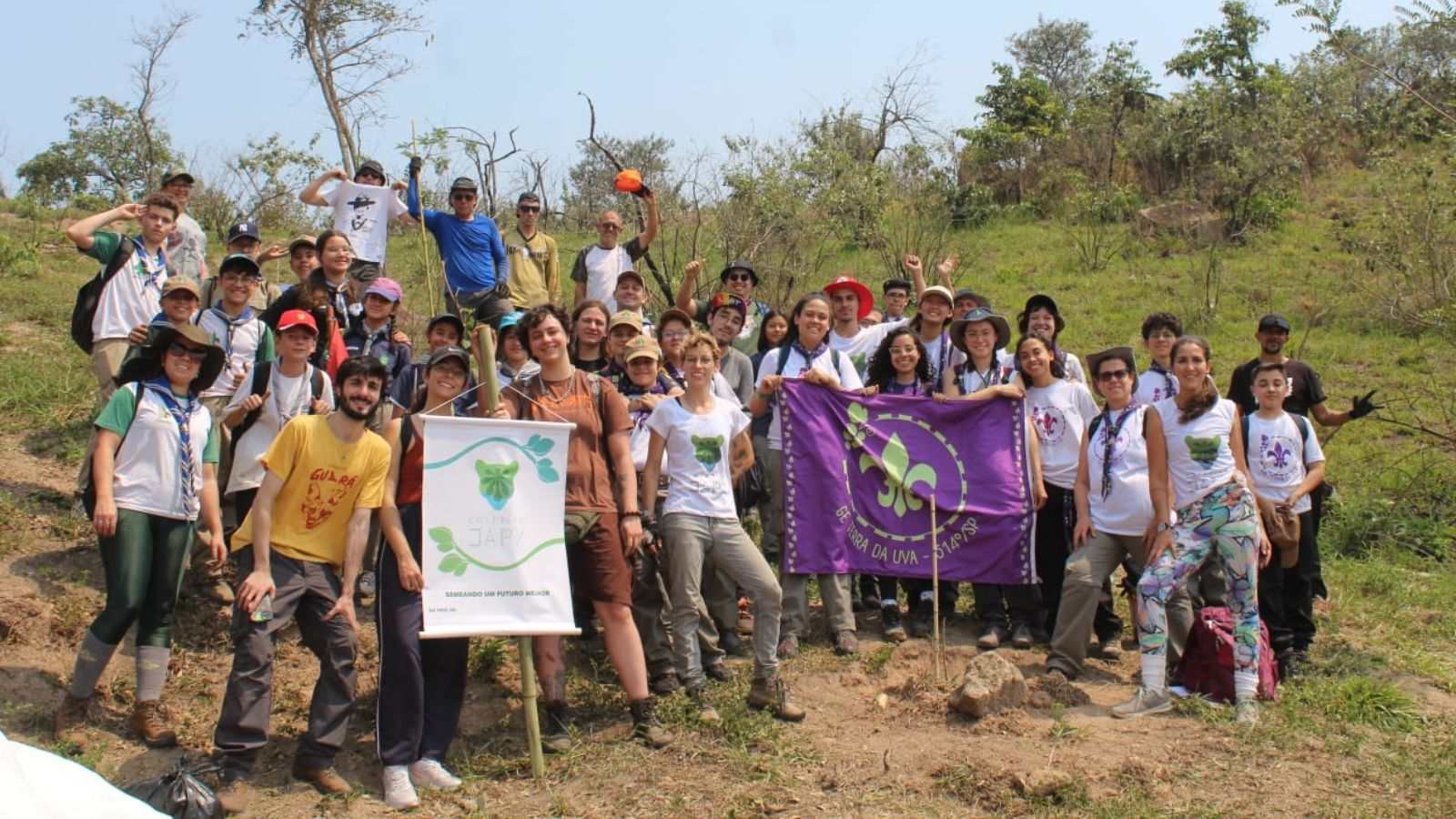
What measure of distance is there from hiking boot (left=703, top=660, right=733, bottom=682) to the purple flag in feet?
3.52

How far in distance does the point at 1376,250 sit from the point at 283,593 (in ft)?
45.1

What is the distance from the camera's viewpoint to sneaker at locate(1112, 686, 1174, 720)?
6.60 metres

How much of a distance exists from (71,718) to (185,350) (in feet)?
6.26

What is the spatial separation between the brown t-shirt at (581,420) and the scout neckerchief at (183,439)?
154cm

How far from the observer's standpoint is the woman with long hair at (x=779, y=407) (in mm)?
7438

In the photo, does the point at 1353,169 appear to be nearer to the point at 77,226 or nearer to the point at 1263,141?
the point at 1263,141

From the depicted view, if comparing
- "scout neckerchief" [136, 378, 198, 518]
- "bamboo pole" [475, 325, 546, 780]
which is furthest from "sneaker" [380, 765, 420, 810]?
"scout neckerchief" [136, 378, 198, 518]

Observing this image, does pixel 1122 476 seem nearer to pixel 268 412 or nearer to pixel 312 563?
pixel 312 563

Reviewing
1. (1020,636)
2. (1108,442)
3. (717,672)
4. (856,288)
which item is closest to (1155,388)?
(1108,442)

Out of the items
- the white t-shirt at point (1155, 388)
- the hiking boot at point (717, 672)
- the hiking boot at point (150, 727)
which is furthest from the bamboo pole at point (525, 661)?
the white t-shirt at point (1155, 388)

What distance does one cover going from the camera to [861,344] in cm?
846

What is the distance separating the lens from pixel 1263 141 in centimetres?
1958

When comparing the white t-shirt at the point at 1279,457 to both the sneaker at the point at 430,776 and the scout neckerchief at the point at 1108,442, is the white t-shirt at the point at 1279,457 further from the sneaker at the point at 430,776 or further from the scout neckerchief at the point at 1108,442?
the sneaker at the point at 430,776

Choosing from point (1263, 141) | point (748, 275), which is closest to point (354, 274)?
point (748, 275)
